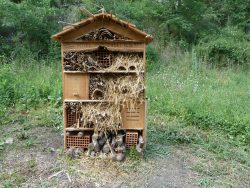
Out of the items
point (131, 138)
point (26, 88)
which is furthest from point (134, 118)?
point (26, 88)

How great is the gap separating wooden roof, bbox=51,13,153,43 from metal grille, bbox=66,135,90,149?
121cm

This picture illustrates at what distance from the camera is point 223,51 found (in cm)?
1082

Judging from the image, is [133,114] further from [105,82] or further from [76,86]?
[76,86]

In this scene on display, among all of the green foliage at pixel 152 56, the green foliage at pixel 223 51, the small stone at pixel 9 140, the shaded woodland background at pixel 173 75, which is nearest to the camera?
the small stone at pixel 9 140

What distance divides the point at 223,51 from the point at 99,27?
7268mm

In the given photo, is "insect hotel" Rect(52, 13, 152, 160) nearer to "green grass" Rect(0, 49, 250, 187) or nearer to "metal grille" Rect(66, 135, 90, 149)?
"metal grille" Rect(66, 135, 90, 149)

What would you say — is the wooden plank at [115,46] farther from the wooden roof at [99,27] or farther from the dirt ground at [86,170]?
the dirt ground at [86,170]

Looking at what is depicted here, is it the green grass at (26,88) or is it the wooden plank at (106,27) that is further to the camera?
the green grass at (26,88)

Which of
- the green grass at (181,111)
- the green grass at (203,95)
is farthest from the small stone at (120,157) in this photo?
the green grass at (203,95)

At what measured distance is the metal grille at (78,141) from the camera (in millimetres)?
4477

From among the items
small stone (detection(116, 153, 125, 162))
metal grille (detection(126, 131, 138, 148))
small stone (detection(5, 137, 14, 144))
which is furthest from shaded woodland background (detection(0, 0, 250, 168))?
small stone (detection(116, 153, 125, 162))

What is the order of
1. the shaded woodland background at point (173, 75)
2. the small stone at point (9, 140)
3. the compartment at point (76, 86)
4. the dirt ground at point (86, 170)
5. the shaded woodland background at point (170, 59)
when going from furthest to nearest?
the shaded woodland background at point (170, 59), the shaded woodland background at point (173, 75), the small stone at point (9, 140), the compartment at point (76, 86), the dirt ground at point (86, 170)

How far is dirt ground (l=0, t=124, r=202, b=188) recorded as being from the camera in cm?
387

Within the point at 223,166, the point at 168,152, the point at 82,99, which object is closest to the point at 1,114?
the point at 82,99
